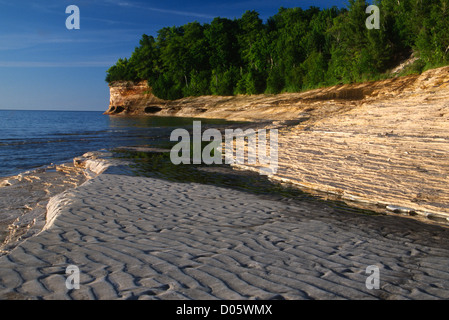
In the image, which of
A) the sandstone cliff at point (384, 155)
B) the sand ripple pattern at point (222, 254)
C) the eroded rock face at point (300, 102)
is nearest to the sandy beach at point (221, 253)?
the sand ripple pattern at point (222, 254)

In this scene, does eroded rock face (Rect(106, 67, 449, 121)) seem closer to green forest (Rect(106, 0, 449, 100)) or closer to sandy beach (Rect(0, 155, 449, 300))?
green forest (Rect(106, 0, 449, 100))

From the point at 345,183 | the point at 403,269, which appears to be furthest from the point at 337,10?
the point at 403,269

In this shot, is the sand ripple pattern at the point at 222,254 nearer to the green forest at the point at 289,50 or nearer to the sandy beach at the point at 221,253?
the sandy beach at the point at 221,253

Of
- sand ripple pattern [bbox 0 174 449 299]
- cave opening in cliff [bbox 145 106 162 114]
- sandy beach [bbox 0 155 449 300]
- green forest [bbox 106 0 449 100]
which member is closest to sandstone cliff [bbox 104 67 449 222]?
sandy beach [bbox 0 155 449 300]

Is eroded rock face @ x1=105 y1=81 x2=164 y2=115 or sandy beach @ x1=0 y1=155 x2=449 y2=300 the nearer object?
sandy beach @ x1=0 y1=155 x2=449 y2=300

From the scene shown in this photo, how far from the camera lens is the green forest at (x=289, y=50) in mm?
35531

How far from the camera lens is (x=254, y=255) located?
467 cm

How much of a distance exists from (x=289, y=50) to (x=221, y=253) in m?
55.3

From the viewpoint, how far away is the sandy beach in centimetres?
365

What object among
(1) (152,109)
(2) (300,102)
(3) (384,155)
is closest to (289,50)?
(2) (300,102)

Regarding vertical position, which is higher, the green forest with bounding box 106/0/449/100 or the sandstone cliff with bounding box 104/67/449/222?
the green forest with bounding box 106/0/449/100

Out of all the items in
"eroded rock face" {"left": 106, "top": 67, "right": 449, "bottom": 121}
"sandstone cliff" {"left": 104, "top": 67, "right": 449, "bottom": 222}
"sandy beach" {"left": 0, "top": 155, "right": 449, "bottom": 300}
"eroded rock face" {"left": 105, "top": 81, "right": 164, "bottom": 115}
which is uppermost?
"eroded rock face" {"left": 105, "top": 81, "right": 164, "bottom": 115}

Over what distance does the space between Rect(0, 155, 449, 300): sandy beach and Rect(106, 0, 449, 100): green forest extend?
26.3 meters

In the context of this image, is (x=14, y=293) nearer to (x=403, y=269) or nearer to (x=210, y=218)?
(x=210, y=218)
